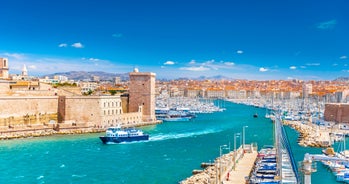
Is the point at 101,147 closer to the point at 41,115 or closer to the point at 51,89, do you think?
the point at 41,115

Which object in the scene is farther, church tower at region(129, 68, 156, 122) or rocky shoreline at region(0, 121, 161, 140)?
church tower at region(129, 68, 156, 122)

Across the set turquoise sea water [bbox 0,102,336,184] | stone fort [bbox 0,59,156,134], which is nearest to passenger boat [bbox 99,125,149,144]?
turquoise sea water [bbox 0,102,336,184]

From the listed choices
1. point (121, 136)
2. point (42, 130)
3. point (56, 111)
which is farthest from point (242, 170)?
point (56, 111)

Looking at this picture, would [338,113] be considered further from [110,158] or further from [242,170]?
[242,170]

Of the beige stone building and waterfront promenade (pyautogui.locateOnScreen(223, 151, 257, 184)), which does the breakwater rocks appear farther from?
the beige stone building

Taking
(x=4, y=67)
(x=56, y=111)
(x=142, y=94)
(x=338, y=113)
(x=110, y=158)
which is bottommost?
(x=110, y=158)

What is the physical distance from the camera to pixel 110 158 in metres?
17.8

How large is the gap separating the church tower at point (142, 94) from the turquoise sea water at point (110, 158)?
308 inches

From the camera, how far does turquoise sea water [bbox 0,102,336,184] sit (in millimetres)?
14289

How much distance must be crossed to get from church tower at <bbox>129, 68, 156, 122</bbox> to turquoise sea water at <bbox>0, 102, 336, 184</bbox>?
25.7ft

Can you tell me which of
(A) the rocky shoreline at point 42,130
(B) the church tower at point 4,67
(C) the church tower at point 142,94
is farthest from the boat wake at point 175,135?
(B) the church tower at point 4,67

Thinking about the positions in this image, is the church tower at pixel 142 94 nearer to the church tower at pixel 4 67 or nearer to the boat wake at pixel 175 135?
the boat wake at pixel 175 135

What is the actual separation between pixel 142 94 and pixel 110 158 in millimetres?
15091

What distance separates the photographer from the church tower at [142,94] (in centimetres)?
3247
